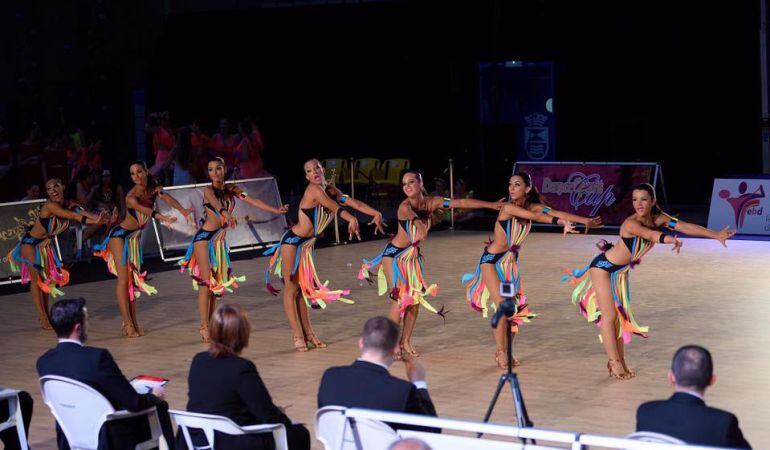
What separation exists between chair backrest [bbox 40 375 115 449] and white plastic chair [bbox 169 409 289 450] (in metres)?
0.44

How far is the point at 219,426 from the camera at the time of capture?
604cm

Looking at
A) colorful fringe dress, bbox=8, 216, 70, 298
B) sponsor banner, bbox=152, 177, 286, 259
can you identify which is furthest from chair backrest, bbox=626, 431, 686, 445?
sponsor banner, bbox=152, 177, 286, 259

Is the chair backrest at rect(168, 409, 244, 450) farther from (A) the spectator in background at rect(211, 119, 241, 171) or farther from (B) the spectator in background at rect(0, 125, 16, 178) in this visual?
(A) the spectator in background at rect(211, 119, 241, 171)

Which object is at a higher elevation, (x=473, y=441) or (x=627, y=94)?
(x=627, y=94)

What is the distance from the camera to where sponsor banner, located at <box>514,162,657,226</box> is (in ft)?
60.7

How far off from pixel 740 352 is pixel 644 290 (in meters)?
3.35

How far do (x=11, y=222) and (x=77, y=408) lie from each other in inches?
374

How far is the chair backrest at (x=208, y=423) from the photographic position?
237 inches

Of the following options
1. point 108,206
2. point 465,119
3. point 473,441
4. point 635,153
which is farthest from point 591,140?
point 473,441

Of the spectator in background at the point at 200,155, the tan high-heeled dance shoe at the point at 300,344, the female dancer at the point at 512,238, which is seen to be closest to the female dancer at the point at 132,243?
the tan high-heeled dance shoe at the point at 300,344

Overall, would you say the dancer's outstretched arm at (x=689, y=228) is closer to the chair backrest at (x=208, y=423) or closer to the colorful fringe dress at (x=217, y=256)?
the colorful fringe dress at (x=217, y=256)

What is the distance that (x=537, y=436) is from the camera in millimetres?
5160

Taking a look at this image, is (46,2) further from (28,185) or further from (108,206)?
(108,206)

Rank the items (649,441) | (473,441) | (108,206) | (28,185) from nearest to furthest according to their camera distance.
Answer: (649,441) < (473,441) < (108,206) < (28,185)
